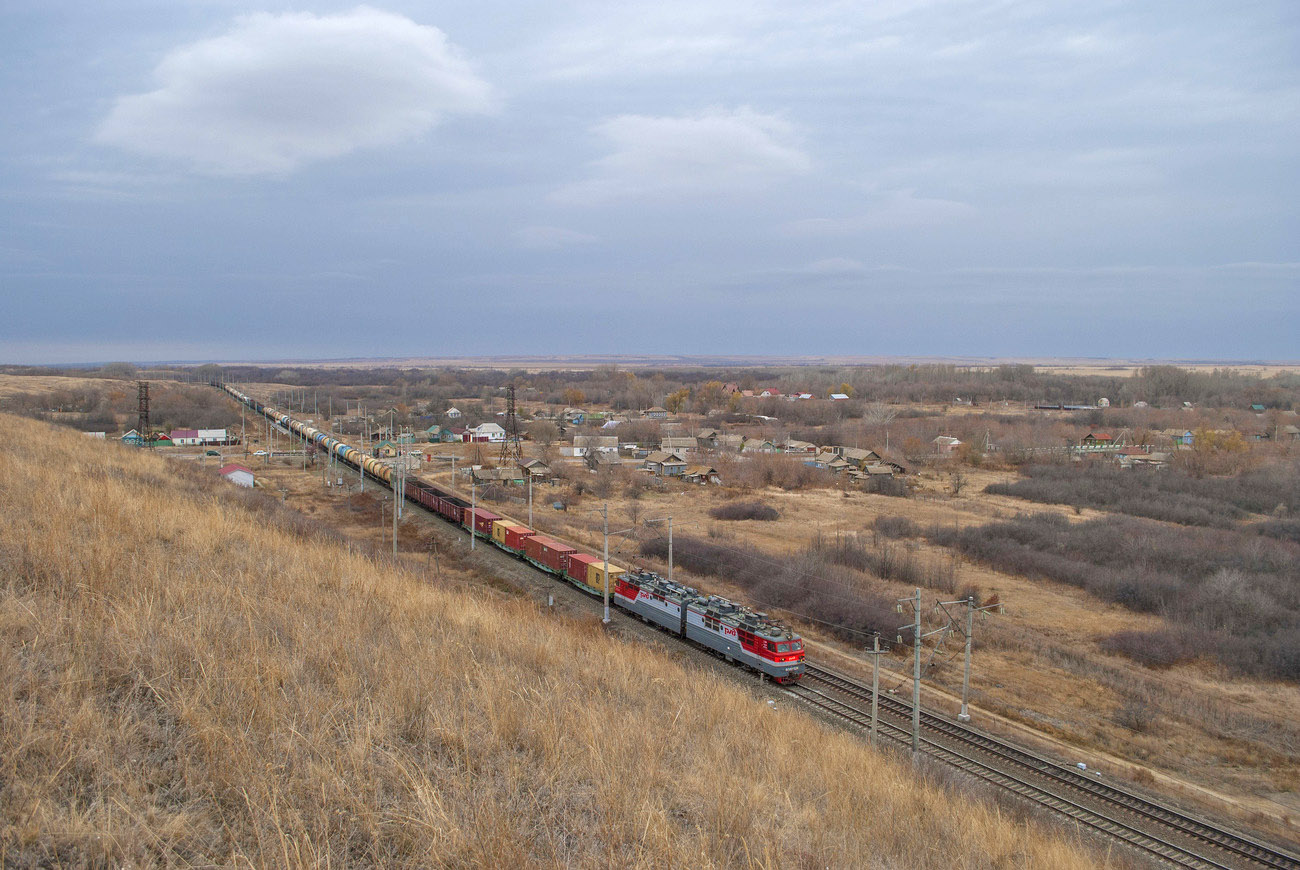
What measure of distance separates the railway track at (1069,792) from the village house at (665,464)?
139ft

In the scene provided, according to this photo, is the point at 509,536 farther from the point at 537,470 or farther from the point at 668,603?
the point at 537,470

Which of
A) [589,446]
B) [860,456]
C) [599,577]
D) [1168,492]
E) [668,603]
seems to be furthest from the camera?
[589,446]

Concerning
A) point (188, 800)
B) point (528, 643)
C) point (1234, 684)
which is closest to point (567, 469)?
point (1234, 684)

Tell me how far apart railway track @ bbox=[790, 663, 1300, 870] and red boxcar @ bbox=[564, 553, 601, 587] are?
34.8 feet

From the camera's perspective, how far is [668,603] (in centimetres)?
2366

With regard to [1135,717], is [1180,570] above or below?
above

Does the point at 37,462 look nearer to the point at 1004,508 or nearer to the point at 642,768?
the point at 642,768

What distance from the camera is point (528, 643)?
28.1ft

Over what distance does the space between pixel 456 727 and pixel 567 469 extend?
56.0 metres

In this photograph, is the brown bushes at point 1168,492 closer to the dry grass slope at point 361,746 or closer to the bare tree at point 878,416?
the bare tree at point 878,416

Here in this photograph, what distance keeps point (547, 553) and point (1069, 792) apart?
20637 mm

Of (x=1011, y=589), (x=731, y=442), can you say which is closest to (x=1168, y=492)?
(x=1011, y=589)

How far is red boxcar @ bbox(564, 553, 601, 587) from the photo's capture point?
27969 millimetres

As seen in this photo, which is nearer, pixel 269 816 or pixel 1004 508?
pixel 269 816
